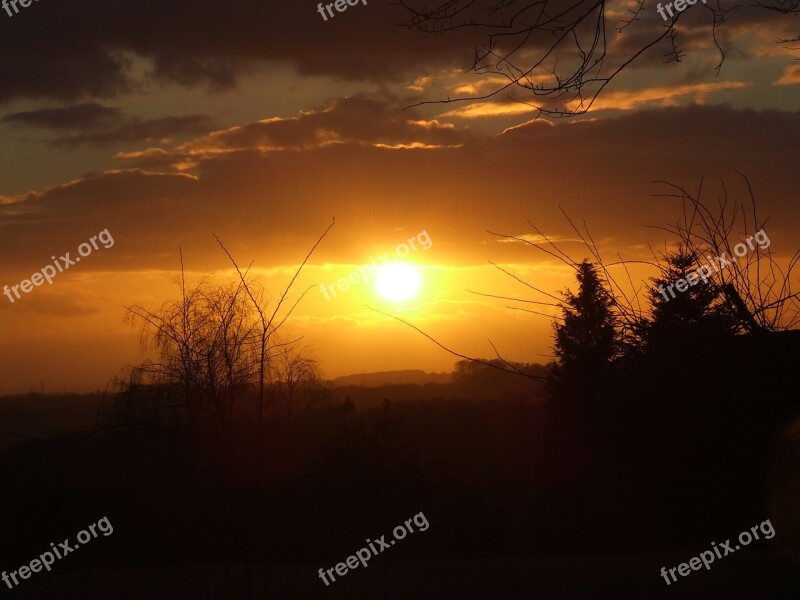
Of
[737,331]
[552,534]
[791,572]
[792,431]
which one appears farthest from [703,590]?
[552,534]

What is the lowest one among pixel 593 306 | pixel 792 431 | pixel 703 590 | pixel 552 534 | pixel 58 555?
pixel 552 534

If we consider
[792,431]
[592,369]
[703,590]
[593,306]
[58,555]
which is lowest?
[703,590]

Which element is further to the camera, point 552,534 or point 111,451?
point 552,534

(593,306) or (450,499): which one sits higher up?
(593,306)

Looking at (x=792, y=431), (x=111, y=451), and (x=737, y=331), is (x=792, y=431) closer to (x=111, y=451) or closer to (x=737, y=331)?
(x=737, y=331)

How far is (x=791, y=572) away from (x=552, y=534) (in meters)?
15.0

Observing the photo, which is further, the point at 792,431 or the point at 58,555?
the point at 58,555

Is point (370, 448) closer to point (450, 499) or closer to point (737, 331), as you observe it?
point (450, 499)

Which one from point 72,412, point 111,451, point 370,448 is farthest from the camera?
point 72,412

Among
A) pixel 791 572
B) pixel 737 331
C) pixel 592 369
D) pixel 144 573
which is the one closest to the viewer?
pixel 791 572

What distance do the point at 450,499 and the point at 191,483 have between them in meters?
8.23

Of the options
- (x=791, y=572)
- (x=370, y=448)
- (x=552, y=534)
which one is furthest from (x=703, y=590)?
(x=552, y=534)

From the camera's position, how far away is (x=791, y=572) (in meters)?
4.32

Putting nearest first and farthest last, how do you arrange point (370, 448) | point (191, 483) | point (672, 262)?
point (672, 262) < point (191, 483) < point (370, 448)
